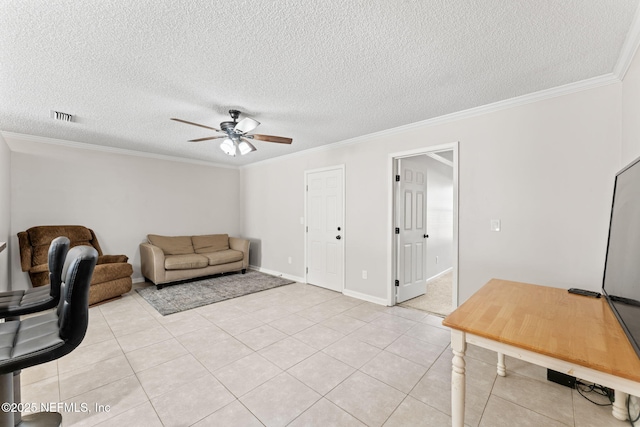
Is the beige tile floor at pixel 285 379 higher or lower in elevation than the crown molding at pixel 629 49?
lower

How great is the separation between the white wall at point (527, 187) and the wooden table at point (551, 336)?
2.62 feet

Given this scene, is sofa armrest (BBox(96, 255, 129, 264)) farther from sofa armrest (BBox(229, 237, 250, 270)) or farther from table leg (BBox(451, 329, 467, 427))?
table leg (BBox(451, 329, 467, 427))

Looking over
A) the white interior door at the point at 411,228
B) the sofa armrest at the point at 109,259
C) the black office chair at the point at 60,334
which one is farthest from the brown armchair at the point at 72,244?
the white interior door at the point at 411,228

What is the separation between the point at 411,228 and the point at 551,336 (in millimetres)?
2719

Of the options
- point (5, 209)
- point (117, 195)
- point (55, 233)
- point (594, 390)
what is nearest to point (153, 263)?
point (55, 233)

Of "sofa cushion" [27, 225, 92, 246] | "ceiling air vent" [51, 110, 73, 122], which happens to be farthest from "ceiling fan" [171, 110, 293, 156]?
"sofa cushion" [27, 225, 92, 246]

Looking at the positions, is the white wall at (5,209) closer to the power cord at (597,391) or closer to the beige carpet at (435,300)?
the beige carpet at (435,300)

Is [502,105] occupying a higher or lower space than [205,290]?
higher

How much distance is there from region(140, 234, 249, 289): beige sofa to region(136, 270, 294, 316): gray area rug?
0.57 feet

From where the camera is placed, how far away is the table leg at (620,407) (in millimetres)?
1602

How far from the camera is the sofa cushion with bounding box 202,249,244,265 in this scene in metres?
4.94

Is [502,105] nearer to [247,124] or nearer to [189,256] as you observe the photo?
[247,124]

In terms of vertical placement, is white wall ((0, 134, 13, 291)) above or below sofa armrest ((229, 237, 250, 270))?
above

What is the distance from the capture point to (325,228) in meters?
4.45
